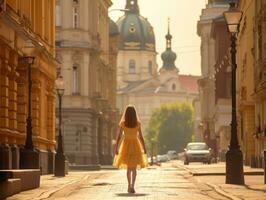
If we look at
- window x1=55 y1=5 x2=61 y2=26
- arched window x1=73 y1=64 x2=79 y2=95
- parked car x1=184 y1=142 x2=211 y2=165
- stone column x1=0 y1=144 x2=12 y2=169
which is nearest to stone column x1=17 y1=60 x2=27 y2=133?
stone column x1=0 y1=144 x2=12 y2=169

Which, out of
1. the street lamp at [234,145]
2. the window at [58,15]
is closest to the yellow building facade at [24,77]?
the street lamp at [234,145]

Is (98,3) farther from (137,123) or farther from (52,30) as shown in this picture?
(137,123)

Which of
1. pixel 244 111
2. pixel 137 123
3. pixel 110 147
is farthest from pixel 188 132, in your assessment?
pixel 137 123

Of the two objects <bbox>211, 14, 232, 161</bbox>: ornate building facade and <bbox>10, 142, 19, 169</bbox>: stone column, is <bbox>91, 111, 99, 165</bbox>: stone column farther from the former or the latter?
<bbox>10, 142, 19, 169</bbox>: stone column

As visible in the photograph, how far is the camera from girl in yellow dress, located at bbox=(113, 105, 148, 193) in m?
23.3

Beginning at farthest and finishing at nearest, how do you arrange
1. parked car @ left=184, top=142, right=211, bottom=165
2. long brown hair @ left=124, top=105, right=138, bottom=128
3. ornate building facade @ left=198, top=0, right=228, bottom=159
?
ornate building facade @ left=198, top=0, right=228, bottom=159
parked car @ left=184, top=142, right=211, bottom=165
long brown hair @ left=124, top=105, right=138, bottom=128

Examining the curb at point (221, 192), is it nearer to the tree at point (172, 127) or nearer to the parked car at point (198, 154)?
the parked car at point (198, 154)

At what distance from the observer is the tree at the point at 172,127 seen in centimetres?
18350

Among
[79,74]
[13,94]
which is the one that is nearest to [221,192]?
[13,94]

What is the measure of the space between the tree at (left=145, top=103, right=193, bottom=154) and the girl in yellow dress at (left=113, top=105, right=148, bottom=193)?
156430mm

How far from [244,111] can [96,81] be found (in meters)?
28.3

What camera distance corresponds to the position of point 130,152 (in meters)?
23.5

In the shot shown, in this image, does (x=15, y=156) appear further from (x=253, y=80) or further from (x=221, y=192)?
(x=253, y=80)

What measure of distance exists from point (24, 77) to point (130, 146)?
18.7m
